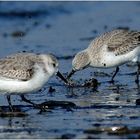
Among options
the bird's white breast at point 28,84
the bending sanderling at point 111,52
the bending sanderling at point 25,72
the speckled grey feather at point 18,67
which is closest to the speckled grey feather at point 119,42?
the bending sanderling at point 111,52

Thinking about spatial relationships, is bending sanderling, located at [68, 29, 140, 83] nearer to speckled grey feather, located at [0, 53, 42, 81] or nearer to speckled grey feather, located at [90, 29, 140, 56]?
speckled grey feather, located at [90, 29, 140, 56]

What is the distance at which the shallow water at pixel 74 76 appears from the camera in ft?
32.8

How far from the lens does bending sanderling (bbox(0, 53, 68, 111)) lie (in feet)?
35.7

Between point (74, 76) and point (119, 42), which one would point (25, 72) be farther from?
point (119, 42)

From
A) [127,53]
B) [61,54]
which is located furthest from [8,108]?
[61,54]

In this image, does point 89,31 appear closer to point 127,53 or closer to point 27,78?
point 127,53

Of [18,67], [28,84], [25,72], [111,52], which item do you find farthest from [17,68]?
[111,52]

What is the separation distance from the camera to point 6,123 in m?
10.5

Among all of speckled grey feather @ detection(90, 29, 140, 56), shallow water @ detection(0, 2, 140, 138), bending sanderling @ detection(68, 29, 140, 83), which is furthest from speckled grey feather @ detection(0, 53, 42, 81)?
speckled grey feather @ detection(90, 29, 140, 56)

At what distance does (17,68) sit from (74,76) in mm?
3793

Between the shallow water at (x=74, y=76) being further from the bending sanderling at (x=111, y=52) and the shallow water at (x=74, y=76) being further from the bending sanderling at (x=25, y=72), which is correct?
the bending sanderling at (x=25, y=72)

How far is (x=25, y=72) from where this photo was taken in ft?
35.9

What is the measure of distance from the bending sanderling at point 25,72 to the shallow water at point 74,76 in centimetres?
45

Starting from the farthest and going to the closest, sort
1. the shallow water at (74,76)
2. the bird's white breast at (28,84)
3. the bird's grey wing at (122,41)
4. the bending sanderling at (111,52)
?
the bird's grey wing at (122,41)
the bending sanderling at (111,52)
the bird's white breast at (28,84)
the shallow water at (74,76)
